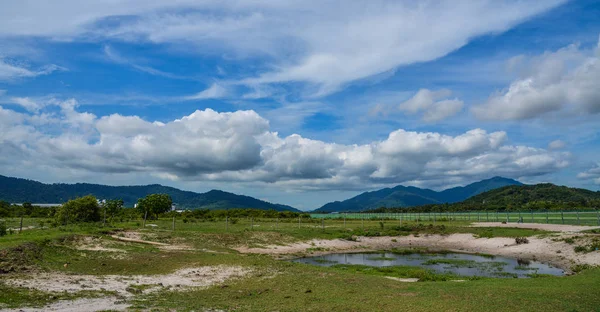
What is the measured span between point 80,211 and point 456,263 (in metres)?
51.0

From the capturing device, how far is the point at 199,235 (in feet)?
142

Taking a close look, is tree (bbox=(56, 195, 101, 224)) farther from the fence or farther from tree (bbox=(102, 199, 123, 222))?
the fence

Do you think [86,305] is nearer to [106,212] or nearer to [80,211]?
[80,211]

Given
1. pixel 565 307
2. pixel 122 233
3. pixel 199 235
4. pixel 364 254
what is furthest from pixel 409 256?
pixel 122 233

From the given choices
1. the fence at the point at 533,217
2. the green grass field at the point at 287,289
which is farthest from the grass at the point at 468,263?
the fence at the point at 533,217

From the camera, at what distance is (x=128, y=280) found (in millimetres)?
20906

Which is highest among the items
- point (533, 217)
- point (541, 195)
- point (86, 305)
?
point (541, 195)

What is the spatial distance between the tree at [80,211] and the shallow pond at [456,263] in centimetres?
3578

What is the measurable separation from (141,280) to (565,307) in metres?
19.9

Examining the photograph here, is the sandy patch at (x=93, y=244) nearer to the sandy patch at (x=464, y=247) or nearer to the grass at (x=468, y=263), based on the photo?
the sandy patch at (x=464, y=247)

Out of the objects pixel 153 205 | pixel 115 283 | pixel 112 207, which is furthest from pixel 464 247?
pixel 153 205

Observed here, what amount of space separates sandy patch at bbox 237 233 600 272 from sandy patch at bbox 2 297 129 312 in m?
25.1

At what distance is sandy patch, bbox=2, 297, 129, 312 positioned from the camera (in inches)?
540

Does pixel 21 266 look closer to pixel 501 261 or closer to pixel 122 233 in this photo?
pixel 122 233
